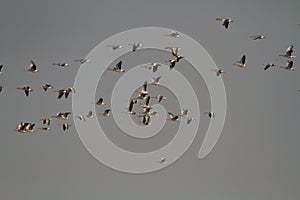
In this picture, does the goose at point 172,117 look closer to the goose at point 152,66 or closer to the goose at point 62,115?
the goose at point 152,66

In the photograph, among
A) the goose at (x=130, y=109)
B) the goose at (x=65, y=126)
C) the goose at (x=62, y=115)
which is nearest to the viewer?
the goose at (x=130, y=109)

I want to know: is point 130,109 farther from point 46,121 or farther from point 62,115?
point 46,121

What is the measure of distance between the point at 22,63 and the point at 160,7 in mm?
1018

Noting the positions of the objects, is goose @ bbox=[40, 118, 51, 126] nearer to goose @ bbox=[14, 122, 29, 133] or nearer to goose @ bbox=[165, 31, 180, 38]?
goose @ bbox=[14, 122, 29, 133]

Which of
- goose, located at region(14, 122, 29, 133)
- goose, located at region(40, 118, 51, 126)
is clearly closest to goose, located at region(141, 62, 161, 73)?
goose, located at region(40, 118, 51, 126)

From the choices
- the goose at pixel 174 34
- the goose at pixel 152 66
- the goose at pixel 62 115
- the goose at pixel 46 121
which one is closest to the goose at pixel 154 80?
the goose at pixel 152 66

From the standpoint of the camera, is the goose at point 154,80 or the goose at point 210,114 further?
the goose at point 210,114

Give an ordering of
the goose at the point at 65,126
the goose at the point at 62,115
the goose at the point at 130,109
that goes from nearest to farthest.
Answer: the goose at the point at 130,109 < the goose at the point at 62,115 < the goose at the point at 65,126

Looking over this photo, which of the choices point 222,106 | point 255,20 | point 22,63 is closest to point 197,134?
point 222,106

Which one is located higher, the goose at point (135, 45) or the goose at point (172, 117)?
the goose at point (135, 45)

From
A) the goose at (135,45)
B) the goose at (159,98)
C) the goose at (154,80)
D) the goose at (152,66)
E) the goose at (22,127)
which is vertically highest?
the goose at (135,45)

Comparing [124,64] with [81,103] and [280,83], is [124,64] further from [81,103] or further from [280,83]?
[280,83]

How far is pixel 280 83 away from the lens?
4047 mm

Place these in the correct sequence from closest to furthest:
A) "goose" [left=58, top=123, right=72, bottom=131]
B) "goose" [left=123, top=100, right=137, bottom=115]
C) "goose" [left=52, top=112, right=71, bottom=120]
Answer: "goose" [left=123, top=100, right=137, bottom=115], "goose" [left=52, top=112, right=71, bottom=120], "goose" [left=58, top=123, right=72, bottom=131]
